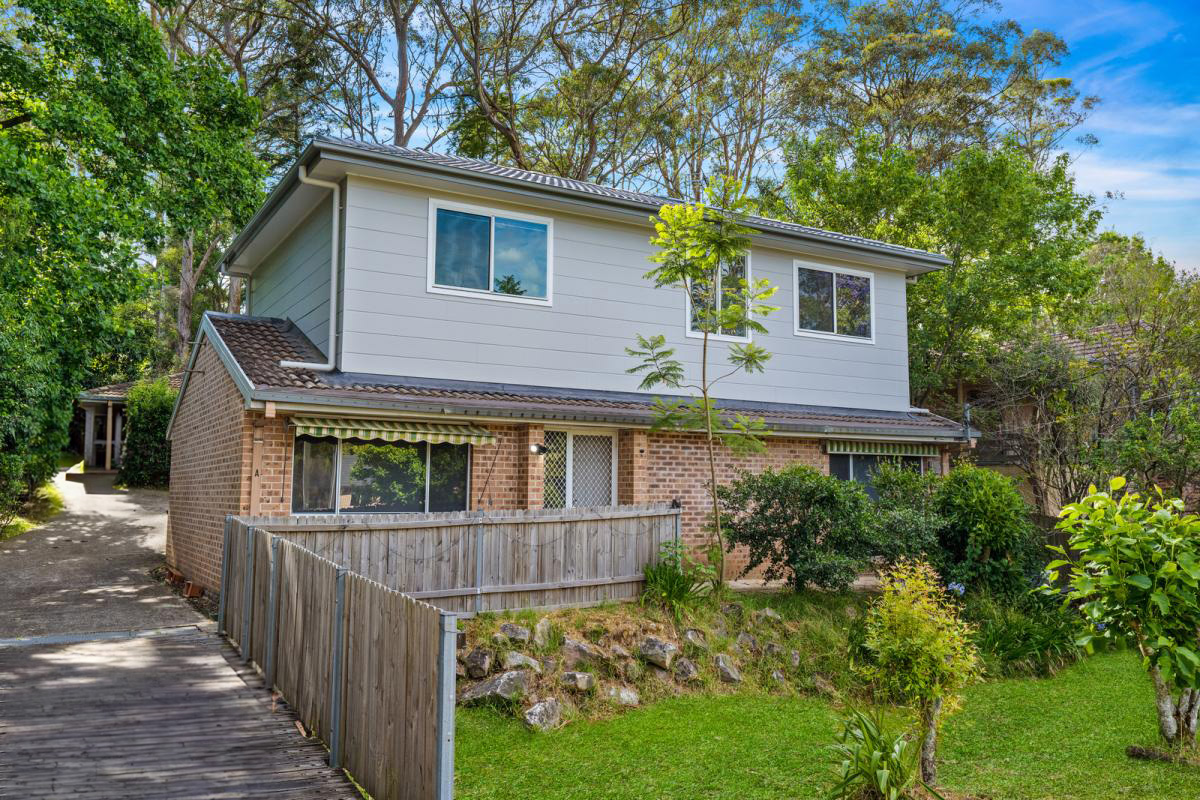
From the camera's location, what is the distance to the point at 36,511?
69.3 ft

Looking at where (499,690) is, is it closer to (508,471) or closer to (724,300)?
(508,471)

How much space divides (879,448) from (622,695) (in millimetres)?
8553

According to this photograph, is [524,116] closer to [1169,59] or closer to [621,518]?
[1169,59]

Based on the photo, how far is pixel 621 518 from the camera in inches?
426

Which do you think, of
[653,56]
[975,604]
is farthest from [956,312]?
[653,56]

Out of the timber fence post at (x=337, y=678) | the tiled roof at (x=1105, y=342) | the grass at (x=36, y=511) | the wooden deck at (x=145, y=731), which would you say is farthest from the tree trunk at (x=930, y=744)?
the grass at (x=36, y=511)

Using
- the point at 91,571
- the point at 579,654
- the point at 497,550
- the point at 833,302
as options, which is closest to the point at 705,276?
the point at 833,302

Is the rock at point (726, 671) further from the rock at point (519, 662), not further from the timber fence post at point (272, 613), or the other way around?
the timber fence post at point (272, 613)

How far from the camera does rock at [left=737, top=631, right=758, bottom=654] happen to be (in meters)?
10.0

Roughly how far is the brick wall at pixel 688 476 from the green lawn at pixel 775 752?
450cm

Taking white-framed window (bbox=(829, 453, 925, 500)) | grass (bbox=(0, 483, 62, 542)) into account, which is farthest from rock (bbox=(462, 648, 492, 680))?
grass (bbox=(0, 483, 62, 542))

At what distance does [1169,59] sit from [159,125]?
21.6 m

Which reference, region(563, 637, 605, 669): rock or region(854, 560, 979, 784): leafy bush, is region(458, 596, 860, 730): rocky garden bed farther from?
region(854, 560, 979, 784): leafy bush

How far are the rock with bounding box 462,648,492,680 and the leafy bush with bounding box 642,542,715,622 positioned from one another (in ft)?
8.41
